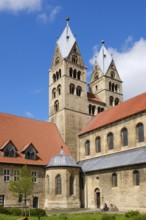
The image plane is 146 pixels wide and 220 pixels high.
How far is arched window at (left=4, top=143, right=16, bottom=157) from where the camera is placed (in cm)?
4195

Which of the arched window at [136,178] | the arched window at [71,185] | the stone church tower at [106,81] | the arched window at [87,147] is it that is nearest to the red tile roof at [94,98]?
the stone church tower at [106,81]

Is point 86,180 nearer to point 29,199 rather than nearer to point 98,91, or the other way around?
point 29,199

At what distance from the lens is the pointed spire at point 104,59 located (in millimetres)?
65588

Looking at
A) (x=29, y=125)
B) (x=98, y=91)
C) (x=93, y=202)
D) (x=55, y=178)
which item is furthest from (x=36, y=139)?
(x=98, y=91)

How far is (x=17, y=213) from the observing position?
101ft

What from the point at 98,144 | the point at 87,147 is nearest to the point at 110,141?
the point at 98,144

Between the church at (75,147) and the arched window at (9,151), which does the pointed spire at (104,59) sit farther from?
the arched window at (9,151)

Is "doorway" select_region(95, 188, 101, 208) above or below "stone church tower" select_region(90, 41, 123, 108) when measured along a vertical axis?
below

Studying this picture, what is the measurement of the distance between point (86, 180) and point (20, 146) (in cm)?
1066

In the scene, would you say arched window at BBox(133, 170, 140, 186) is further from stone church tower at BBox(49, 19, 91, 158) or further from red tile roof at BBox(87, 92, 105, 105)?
red tile roof at BBox(87, 92, 105, 105)

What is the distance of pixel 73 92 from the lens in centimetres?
5509

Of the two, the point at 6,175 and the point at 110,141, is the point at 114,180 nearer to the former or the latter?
the point at 110,141

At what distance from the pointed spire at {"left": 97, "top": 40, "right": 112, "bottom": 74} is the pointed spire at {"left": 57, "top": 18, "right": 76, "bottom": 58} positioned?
10.0 m

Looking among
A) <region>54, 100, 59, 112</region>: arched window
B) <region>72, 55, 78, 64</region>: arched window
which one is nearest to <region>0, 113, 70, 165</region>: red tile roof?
<region>54, 100, 59, 112</region>: arched window
